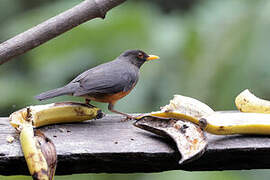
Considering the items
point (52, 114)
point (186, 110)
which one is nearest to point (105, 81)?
point (52, 114)

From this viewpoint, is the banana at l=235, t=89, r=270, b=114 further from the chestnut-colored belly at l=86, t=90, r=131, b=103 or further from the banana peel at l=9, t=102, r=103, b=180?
the banana peel at l=9, t=102, r=103, b=180

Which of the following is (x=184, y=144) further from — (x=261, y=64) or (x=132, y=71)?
(x=261, y=64)

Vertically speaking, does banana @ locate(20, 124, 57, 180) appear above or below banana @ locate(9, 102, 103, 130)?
below

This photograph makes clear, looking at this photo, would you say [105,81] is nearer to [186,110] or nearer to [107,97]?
[107,97]

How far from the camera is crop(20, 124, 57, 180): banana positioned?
2.09m

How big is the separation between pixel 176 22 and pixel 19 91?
1.86m

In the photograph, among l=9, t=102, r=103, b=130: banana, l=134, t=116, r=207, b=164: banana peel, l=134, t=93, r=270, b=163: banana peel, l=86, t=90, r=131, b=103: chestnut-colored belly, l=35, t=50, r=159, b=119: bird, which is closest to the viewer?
l=134, t=116, r=207, b=164: banana peel

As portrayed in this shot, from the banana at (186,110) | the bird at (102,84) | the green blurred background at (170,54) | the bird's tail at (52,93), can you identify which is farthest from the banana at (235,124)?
the green blurred background at (170,54)

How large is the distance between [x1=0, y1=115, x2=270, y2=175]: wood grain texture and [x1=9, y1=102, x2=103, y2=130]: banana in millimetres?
88

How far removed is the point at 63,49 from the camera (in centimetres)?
472

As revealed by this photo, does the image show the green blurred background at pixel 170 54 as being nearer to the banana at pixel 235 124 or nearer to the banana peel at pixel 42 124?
the banana peel at pixel 42 124

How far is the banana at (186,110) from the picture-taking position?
2686 mm

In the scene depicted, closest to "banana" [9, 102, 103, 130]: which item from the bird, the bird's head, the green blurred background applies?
the bird

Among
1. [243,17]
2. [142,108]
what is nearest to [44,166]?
[142,108]
